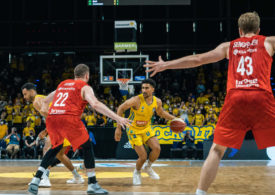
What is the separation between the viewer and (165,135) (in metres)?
14.9

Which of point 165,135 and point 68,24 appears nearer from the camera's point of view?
point 165,135

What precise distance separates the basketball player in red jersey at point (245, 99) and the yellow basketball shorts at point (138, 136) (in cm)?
349

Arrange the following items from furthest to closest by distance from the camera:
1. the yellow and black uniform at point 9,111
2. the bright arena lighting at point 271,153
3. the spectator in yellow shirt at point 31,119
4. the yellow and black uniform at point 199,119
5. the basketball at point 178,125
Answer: the yellow and black uniform at point 9,111 < the yellow and black uniform at point 199,119 < the spectator in yellow shirt at point 31,119 < the bright arena lighting at point 271,153 < the basketball at point 178,125

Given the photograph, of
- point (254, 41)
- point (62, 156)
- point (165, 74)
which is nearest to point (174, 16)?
point (165, 74)

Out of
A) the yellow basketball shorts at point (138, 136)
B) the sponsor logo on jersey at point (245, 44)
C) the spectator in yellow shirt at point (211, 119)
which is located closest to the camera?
the sponsor logo on jersey at point (245, 44)

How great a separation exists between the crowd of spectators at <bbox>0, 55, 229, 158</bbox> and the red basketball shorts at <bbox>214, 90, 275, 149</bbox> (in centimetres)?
1169

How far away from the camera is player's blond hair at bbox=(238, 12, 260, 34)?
378 cm

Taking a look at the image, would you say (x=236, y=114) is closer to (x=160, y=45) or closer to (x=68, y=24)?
(x=160, y=45)

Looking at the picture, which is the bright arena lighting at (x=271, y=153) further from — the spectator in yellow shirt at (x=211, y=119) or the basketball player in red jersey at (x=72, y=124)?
the basketball player in red jersey at (x=72, y=124)

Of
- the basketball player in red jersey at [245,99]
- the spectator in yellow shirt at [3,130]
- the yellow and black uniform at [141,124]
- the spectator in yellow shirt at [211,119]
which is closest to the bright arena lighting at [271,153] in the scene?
the spectator in yellow shirt at [211,119]

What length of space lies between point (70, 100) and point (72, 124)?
15.0 inches

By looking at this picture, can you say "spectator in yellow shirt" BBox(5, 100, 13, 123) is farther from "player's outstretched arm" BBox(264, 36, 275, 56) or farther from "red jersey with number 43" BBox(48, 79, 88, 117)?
"player's outstretched arm" BBox(264, 36, 275, 56)

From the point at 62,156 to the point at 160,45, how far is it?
15.4m

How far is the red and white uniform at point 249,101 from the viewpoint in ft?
12.0
